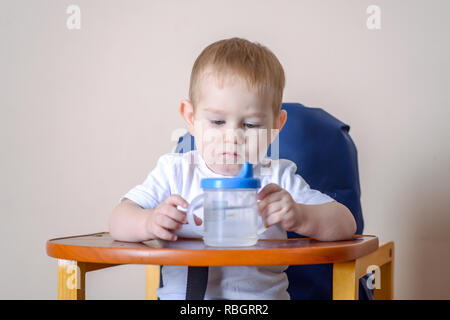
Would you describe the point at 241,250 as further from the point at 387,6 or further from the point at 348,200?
the point at 387,6

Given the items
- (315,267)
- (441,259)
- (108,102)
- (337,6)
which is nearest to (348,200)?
(315,267)

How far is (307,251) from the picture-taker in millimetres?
750

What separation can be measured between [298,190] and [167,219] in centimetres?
34

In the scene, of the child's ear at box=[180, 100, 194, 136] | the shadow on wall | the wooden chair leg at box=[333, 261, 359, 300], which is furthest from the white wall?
the wooden chair leg at box=[333, 261, 359, 300]

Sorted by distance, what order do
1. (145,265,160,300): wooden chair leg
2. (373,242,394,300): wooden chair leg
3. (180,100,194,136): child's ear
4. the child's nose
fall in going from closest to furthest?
1. the child's nose
2. (180,100,194,136): child's ear
3. (373,242,394,300): wooden chair leg
4. (145,265,160,300): wooden chair leg

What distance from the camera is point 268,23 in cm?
171

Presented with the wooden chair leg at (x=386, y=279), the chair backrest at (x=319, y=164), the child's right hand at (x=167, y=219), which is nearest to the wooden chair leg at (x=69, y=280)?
the child's right hand at (x=167, y=219)

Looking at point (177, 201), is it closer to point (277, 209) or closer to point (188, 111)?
point (277, 209)

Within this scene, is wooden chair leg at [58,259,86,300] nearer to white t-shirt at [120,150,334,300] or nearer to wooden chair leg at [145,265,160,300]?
white t-shirt at [120,150,334,300]

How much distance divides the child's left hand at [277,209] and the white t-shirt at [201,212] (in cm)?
16

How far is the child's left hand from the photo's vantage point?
2.78ft

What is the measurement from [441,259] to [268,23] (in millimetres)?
939

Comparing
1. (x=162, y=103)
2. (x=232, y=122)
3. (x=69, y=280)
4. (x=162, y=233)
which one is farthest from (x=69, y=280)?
(x=162, y=103)
